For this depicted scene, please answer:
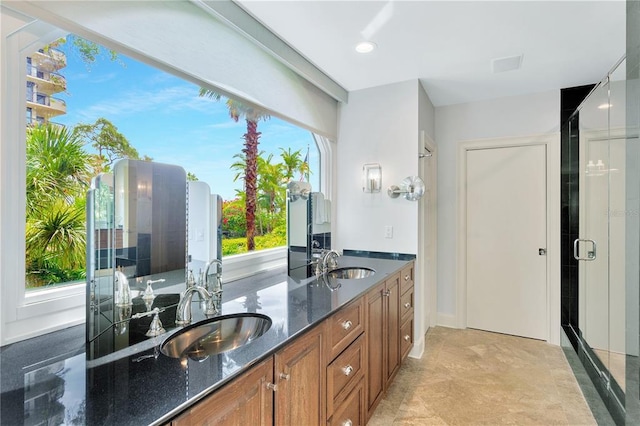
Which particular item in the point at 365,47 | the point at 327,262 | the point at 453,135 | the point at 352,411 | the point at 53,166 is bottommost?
the point at 352,411

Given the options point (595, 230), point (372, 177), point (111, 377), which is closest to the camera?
point (111, 377)

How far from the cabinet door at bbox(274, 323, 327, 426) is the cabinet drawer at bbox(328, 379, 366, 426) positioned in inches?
6.6

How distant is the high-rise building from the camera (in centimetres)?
128

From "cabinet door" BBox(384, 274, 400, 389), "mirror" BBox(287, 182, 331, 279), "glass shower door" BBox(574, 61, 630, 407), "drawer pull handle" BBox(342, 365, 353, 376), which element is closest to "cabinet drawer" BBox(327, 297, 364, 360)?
"drawer pull handle" BBox(342, 365, 353, 376)

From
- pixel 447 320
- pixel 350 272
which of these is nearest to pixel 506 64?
pixel 350 272

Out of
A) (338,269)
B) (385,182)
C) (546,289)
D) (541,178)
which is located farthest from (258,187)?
(546,289)

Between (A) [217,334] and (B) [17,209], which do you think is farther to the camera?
(A) [217,334]

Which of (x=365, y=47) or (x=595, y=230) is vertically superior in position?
(x=365, y=47)

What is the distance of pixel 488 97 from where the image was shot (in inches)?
133

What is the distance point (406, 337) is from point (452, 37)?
2245mm

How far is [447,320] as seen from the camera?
3.65 m

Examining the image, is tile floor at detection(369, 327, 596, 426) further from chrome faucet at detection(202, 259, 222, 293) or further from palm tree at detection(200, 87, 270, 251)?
palm tree at detection(200, 87, 270, 251)

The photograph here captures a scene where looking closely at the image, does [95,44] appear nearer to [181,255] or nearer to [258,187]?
[181,255]

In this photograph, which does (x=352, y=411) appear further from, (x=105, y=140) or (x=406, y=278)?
(x=105, y=140)
